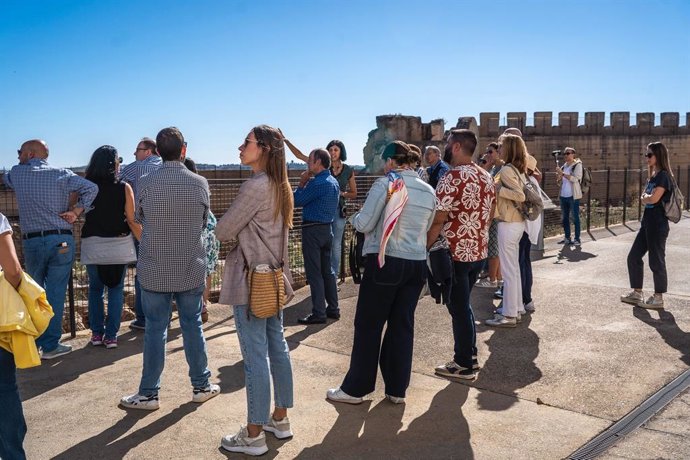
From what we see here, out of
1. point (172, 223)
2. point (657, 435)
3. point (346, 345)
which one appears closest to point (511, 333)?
point (346, 345)

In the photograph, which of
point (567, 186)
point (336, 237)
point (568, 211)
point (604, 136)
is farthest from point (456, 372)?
point (604, 136)

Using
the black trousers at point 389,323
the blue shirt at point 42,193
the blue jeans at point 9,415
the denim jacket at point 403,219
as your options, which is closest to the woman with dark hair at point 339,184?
the blue shirt at point 42,193

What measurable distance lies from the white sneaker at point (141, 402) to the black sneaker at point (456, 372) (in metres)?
→ 2.16

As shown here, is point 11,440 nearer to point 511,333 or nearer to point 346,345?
point 346,345

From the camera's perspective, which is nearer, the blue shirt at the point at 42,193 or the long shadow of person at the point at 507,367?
the long shadow of person at the point at 507,367

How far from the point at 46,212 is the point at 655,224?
236 inches

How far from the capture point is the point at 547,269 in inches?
383

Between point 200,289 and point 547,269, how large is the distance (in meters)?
6.51

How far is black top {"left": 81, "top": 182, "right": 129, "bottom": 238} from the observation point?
570cm

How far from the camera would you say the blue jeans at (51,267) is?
559 centimetres

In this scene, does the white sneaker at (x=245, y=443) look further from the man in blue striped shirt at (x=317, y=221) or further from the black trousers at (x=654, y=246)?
the black trousers at (x=654, y=246)

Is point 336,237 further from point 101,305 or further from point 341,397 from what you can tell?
point 341,397

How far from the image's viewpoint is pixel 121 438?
4094 mm

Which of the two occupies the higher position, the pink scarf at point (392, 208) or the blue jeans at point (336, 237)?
the pink scarf at point (392, 208)
